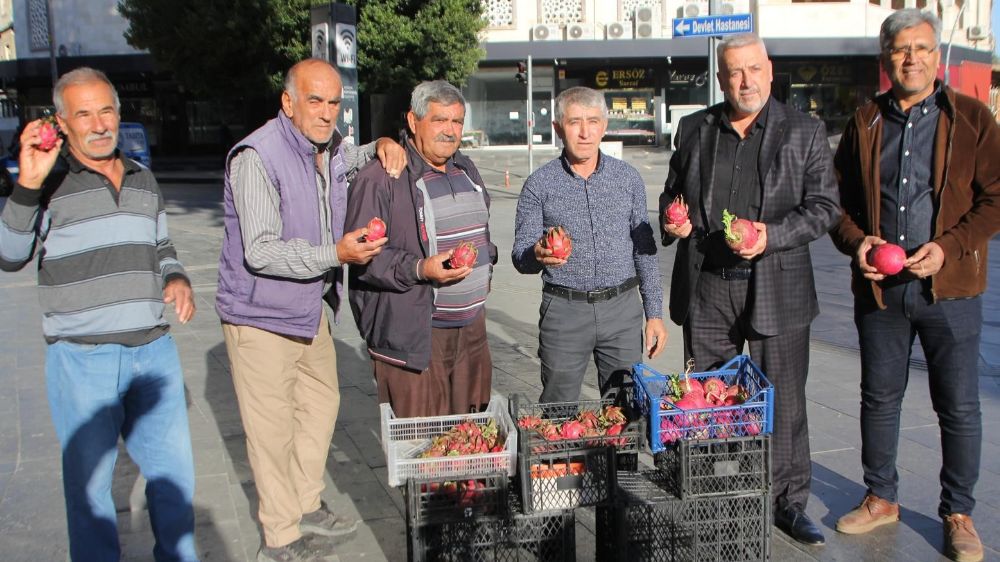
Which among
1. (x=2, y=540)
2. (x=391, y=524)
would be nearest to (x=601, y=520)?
(x=391, y=524)

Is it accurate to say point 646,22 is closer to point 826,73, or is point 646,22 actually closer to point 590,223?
point 826,73

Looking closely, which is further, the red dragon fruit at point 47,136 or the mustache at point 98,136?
the mustache at point 98,136

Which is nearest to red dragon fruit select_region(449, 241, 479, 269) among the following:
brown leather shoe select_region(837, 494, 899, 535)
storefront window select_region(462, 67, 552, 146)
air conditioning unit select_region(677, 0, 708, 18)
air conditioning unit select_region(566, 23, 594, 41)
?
brown leather shoe select_region(837, 494, 899, 535)

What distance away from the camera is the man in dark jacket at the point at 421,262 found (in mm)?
3865

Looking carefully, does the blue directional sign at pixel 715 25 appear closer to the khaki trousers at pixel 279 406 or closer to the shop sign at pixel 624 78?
the khaki trousers at pixel 279 406

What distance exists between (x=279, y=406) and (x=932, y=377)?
2880mm

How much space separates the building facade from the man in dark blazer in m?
29.0

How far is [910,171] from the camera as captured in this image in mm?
3850

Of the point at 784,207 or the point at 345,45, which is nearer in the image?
the point at 784,207

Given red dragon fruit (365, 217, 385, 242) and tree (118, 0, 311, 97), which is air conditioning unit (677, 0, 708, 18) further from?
red dragon fruit (365, 217, 385, 242)

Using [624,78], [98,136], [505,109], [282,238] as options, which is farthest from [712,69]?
[624,78]

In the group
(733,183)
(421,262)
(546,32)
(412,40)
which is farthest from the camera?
(546,32)

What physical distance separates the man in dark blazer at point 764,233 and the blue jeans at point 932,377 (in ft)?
1.00

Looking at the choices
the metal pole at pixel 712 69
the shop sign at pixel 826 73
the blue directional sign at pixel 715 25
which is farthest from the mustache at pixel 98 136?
the shop sign at pixel 826 73
